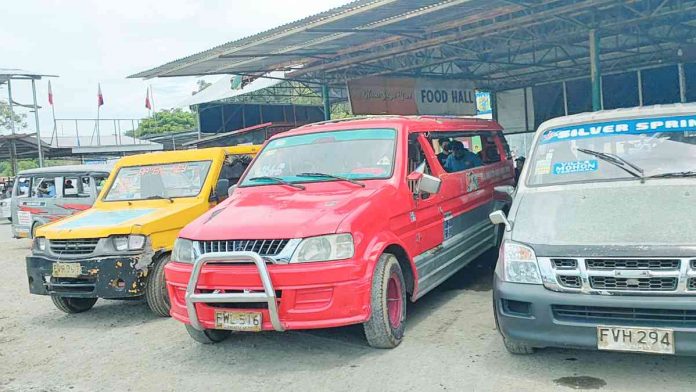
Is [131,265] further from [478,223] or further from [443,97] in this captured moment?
[443,97]

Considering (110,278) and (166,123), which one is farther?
(166,123)

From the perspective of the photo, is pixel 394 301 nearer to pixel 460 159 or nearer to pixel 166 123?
pixel 460 159

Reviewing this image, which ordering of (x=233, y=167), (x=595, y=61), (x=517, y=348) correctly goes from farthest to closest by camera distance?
(x=595, y=61) → (x=233, y=167) → (x=517, y=348)

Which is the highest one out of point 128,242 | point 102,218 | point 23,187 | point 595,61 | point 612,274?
point 595,61

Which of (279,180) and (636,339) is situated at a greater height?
(279,180)

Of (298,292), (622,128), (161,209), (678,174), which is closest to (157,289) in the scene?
(161,209)

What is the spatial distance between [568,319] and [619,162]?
56.2 inches

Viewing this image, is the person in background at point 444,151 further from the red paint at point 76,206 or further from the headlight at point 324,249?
the red paint at point 76,206

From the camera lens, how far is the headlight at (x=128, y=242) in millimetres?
6051

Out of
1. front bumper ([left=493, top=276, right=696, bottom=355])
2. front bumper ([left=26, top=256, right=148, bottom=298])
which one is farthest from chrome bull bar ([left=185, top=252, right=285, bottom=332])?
front bumper ([left=26, top=256, right=148, bottom=298])

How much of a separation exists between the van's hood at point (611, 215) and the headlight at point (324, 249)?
1.16 meters

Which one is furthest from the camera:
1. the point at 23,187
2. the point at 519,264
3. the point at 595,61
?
the point at 23,187

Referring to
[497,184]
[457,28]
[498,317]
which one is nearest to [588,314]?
[498,317]

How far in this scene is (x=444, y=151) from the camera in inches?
259
